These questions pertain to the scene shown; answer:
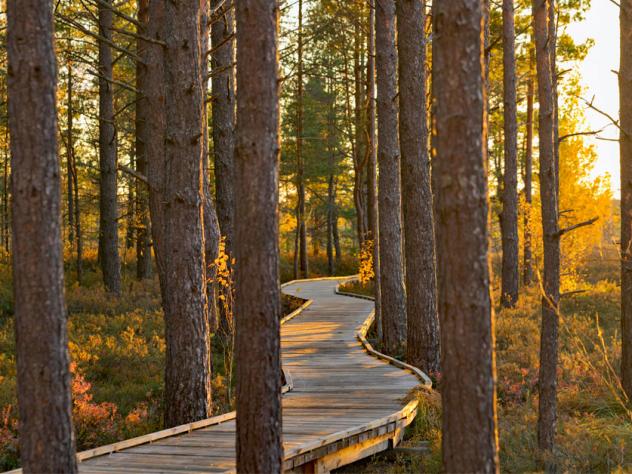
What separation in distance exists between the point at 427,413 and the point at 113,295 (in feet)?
41.5

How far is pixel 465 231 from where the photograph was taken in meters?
4.61

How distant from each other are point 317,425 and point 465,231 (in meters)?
4.85

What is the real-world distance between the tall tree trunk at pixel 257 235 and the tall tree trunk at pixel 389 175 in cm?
890

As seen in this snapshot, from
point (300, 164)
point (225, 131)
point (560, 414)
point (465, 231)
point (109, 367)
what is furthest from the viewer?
point (300, 164)

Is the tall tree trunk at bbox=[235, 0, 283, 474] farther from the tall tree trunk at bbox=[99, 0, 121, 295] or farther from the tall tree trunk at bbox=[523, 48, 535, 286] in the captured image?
the tall tree trunk at bbox=[523, 48, 535, 286]

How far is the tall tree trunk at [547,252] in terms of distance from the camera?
7.86m

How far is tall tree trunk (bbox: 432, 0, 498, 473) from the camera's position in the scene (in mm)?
4578

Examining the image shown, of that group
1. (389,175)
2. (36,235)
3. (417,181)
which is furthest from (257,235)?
(389,175)

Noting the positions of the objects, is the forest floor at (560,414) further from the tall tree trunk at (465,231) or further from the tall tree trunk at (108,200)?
the tall tree trunk at (108,200)

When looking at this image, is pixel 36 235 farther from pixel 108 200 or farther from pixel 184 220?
pixel 108 200

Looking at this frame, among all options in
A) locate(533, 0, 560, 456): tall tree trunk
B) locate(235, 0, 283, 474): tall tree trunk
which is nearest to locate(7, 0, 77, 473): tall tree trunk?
locate(235, 0, 283, 474): tall tree trunk

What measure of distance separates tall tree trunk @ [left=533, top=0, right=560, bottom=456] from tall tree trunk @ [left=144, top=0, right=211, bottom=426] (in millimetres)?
4216

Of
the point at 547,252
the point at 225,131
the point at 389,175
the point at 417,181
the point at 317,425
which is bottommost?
the point at 317,425

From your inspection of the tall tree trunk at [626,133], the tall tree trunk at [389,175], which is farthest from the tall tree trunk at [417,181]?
the tall tree trunk at [626,133]
